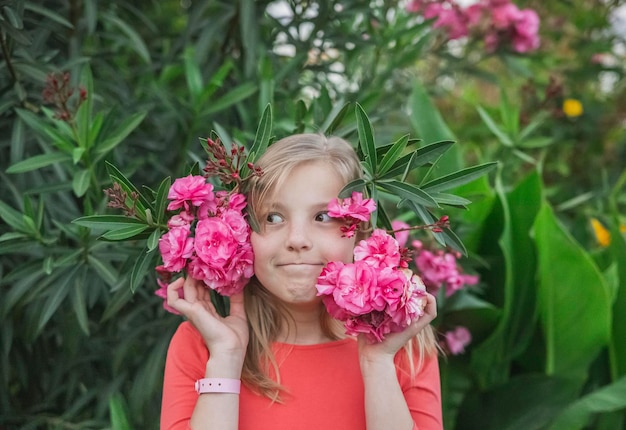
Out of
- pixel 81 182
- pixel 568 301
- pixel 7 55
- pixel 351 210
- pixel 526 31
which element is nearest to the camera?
pixel 351 210

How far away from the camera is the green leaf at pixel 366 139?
57.1 inches

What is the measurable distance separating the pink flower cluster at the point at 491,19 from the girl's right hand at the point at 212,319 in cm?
166

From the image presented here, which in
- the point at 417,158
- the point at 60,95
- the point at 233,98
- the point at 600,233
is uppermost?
the point at 233,98

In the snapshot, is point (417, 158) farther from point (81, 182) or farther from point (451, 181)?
point (81, 182)

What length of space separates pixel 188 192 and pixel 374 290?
411 millimetres

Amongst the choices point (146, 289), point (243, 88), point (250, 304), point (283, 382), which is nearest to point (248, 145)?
point (243, 88)

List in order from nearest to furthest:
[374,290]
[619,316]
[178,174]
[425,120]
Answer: [374,290] → [178,174] → [619,316] → [425,120]

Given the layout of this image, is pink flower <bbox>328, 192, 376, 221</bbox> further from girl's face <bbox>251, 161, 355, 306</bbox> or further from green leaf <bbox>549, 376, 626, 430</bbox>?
green leaf <bbox>549, 376, 626, 430</bbox>

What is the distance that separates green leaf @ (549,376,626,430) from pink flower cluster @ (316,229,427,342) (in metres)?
1.02

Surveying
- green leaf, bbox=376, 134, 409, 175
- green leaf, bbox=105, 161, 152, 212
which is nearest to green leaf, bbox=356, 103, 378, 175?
green leaf, bbox=376, 134, 409, 175

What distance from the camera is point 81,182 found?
1.83 m

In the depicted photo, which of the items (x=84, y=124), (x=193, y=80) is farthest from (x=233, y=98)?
(x=84, y=124)

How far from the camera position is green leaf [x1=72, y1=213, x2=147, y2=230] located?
1.47 meters

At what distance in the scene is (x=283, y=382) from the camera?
1.51m
